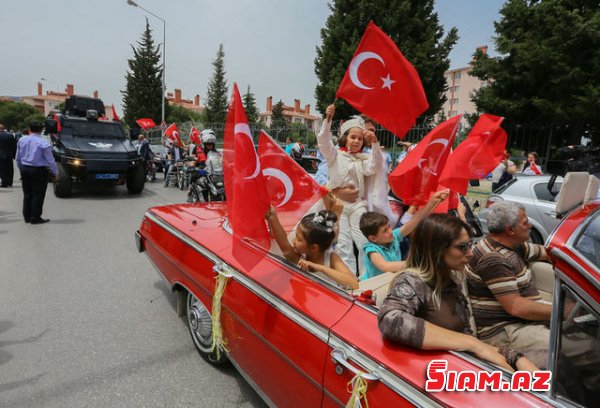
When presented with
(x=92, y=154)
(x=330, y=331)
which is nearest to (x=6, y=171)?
(x=92, y=154)

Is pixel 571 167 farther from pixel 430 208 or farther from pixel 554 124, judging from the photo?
pixel 554 124

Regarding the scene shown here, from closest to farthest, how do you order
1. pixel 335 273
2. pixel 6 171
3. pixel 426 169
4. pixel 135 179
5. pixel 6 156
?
pixel 335 273 → pixel 426 169 → pixel 135 179 → pixel 6 156 → pixel 6 171

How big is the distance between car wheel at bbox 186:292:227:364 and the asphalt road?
0.32 ft

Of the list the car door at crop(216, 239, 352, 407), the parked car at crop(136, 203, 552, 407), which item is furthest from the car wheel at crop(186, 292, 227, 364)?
the car door at crop(216, 239, 352, 407)

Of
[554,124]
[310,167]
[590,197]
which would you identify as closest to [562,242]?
[590,197]

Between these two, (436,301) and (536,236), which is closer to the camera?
(436,301)

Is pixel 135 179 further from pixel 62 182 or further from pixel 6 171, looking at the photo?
pixel 6 171

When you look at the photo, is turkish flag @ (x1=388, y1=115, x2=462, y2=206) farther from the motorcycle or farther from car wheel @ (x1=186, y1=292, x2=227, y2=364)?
the motorcycle

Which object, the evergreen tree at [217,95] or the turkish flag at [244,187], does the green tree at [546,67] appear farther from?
the evergreen tree at [217,95]

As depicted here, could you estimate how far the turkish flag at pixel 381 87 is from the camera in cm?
359

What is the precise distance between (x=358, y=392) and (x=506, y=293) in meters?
1.06

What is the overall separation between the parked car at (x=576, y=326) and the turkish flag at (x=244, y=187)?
1.35m

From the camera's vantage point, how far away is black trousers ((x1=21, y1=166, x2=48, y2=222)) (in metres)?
7.05

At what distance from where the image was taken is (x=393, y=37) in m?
23.2
